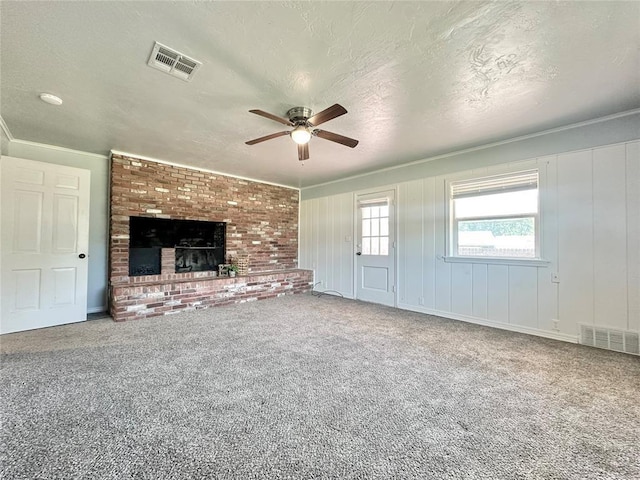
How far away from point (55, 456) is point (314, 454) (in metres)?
1.30

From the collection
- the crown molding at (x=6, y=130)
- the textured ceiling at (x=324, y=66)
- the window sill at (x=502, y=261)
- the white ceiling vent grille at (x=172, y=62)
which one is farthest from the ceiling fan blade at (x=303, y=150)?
the crown molding at (x=6, y=130)

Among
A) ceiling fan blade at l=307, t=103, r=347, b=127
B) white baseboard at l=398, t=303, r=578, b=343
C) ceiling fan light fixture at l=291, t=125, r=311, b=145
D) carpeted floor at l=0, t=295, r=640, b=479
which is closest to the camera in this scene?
carpeted floor at l=0, t=295, r=640, b=479

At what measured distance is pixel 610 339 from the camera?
9.23 ft

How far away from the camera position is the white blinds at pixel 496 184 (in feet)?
11.0

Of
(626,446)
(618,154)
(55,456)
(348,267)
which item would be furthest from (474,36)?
(348,267)

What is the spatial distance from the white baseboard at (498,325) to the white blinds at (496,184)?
1.76 m

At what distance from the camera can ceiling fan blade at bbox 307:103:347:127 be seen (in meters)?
2.05

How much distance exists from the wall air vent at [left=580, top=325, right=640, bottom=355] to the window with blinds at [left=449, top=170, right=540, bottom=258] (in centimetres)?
94

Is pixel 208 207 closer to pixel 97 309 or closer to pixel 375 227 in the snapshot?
pixel 97 309

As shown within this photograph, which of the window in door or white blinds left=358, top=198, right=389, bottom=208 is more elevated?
white blinds left=358, top=198, right=389, bottom=208

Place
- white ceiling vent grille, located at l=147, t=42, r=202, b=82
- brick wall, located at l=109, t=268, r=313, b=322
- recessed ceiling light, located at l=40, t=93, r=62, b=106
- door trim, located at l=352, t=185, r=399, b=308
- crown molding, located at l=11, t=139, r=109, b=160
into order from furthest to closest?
door trim, located at l=352, t=185, r=399, b=308 < brick wall, located at l=109, t=268, r=313, b=322 < crown molding, located at l=11, t=139, r=109, b=160 < recessed ceiling light, located at l=40, t=93, r=62, b=106 < white ceiling vent grille, located at l=147, t=42, r=202, b=82

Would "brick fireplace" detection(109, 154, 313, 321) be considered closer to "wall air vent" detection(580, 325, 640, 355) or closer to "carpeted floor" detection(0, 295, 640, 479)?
"carpeted floor" detection(0, 295, 640, 479)

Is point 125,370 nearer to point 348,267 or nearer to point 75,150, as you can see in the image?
point 75,150

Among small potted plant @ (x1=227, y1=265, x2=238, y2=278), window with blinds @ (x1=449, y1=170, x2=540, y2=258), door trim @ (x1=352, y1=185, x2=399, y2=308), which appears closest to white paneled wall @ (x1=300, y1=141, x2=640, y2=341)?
window with blinds @ (x1=449, y1=170, x2=540, y2=258)
